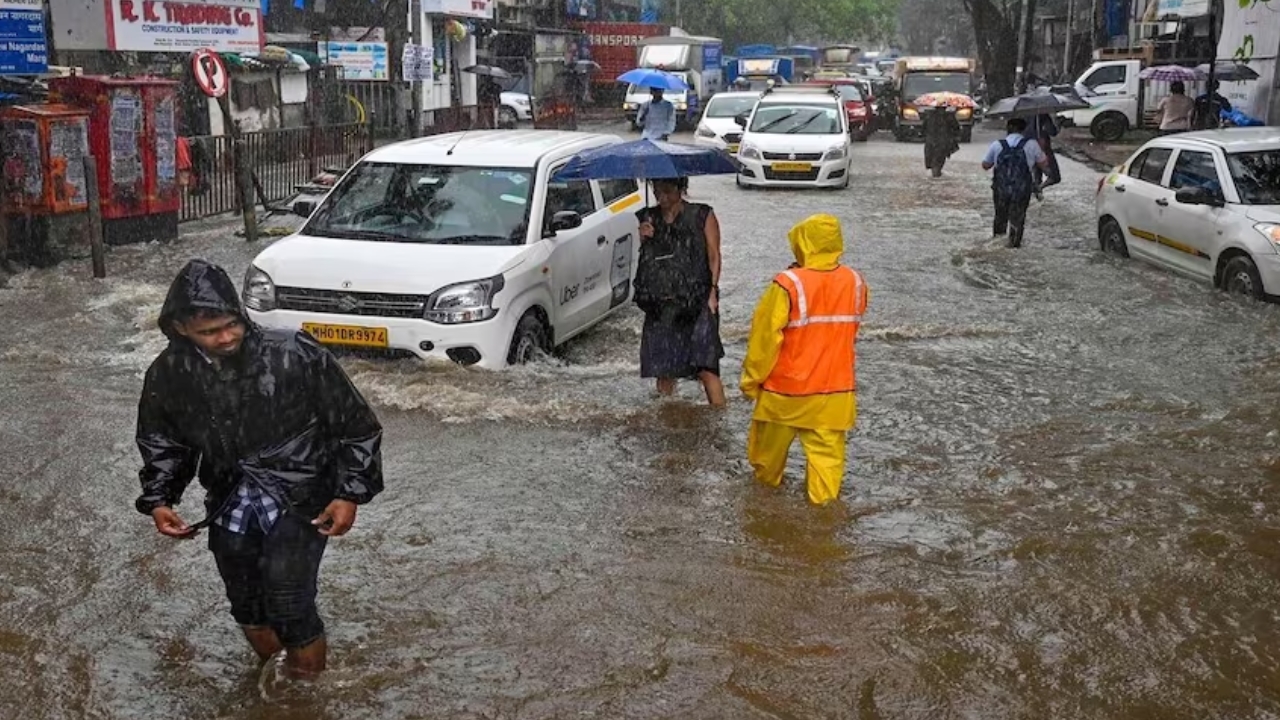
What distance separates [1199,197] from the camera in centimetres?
1123

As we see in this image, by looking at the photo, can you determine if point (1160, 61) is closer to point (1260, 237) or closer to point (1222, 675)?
point (1260, 237)

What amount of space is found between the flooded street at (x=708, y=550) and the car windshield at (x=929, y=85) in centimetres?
2583

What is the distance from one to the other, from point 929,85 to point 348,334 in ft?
97.6

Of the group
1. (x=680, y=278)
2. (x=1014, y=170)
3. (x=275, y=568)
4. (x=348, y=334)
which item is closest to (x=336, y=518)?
(x=275, y=568)


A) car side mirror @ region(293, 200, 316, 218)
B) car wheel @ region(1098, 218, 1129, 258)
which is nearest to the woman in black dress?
car side mirror @ region(293, 200, 316, 218)

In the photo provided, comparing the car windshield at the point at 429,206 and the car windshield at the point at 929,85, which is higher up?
the car windshield at the point at 929,85

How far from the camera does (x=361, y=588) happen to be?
5441 mm

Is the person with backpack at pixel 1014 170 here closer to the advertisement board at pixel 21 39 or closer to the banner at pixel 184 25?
the advertisement board at pixel 21 39

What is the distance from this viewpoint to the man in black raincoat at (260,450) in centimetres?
377

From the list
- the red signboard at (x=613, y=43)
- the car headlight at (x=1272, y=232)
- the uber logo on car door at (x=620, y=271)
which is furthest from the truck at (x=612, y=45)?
the car headlight at (x=1272, y=232)

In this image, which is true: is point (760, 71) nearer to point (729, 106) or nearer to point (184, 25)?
point (729, 106)

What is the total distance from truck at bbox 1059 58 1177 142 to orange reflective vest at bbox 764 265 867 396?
88.1ft

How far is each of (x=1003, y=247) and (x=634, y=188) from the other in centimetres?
608

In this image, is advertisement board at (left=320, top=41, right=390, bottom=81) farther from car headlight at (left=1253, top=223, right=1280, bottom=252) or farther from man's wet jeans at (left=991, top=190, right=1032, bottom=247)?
car headlight at (left=1253, top=223, right=1280, bottom=252)
